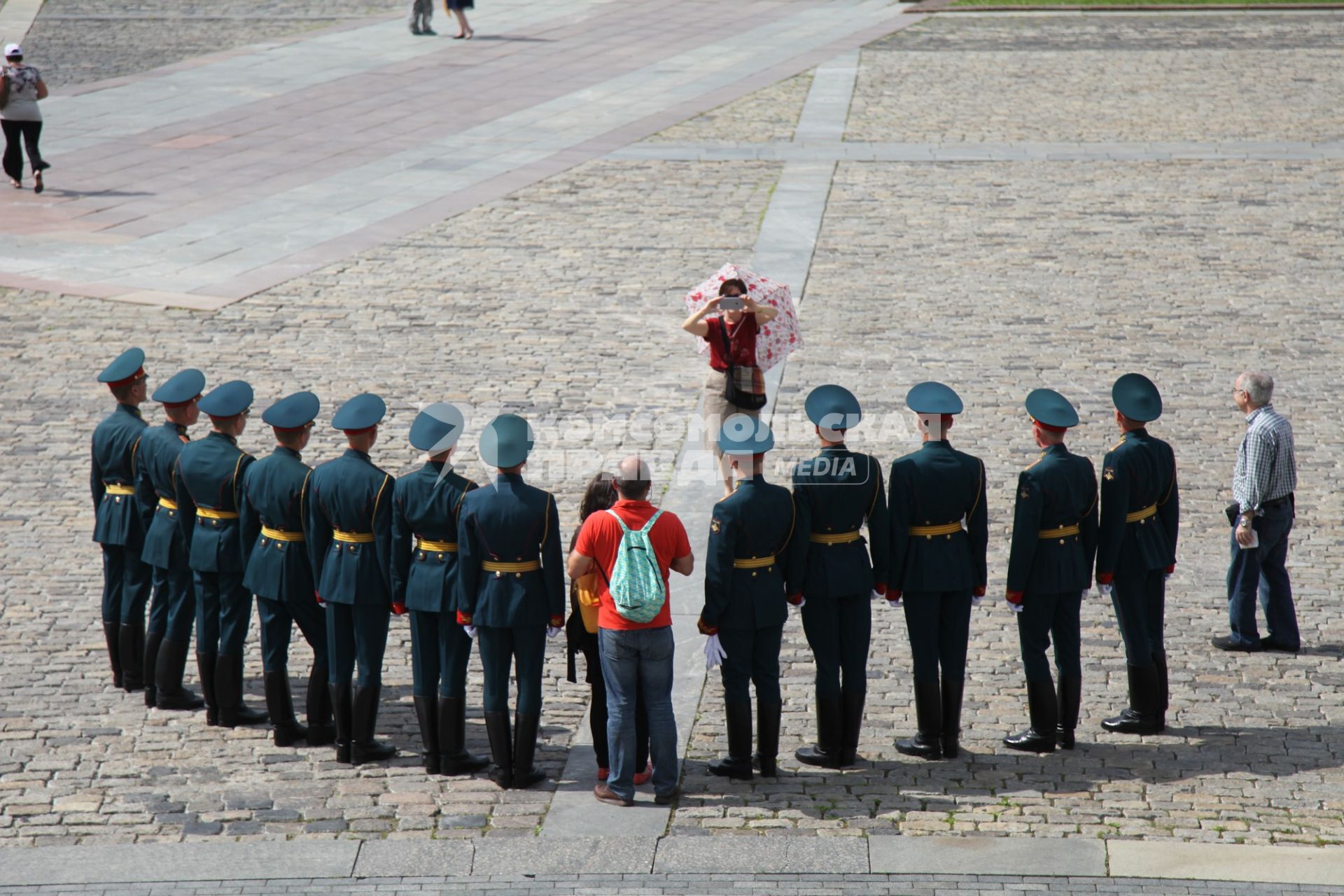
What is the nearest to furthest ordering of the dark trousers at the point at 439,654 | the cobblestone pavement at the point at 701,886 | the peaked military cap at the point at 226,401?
1. the cobblestone pavement at the point at 701,886
2. the dark trousers at the point at 439,654
3. the peaked military cap at the point at 226,401

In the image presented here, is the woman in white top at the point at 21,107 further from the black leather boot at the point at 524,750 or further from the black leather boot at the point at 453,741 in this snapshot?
the black leather boot at the point at 524,750

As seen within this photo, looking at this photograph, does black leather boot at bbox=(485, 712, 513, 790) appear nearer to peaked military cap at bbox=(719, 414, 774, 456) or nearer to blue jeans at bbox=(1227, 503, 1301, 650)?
peaked military cap at bbox=(719, 414, 774, 456)

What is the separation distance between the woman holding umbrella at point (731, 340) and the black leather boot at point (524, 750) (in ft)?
9.38

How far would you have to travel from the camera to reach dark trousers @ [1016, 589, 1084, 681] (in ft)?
21.8

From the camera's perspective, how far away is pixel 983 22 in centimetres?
2842

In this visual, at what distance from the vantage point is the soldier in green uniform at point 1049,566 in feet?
21.6

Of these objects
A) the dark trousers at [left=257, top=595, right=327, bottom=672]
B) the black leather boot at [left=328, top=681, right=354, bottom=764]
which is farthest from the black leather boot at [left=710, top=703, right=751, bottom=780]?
the dark trousers at [left=257, top=595, right=327, bottom=672]

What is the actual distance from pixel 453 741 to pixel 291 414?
1.72 metres

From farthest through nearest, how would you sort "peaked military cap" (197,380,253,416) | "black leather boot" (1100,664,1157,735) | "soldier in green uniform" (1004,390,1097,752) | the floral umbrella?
→ the floral umbrella < "peaked military cap" (197,380,253,416) < "black leather boot" (1100,664,1157,735) < "soldier in green uniform" (1004,390,1097,752)

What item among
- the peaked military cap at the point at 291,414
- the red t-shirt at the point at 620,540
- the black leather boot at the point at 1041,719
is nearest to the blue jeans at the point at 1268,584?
the black leather boot at the point at 1041,719

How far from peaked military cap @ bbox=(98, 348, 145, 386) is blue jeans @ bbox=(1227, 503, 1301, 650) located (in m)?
5.86

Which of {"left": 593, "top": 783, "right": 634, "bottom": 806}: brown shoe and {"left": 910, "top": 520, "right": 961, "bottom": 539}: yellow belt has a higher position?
{"left": 910, "top": 520, "right": 961, "bottom": 539}: yellow belt

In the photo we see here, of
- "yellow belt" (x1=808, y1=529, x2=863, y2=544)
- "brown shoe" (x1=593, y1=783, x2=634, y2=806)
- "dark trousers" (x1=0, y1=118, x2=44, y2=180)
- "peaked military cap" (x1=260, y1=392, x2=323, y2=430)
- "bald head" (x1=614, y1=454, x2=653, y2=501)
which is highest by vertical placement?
"dark trousers" (x1=0, y1=118, x2=44, y2=180)

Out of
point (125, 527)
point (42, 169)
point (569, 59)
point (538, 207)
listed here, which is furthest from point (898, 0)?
point (125, 527)
